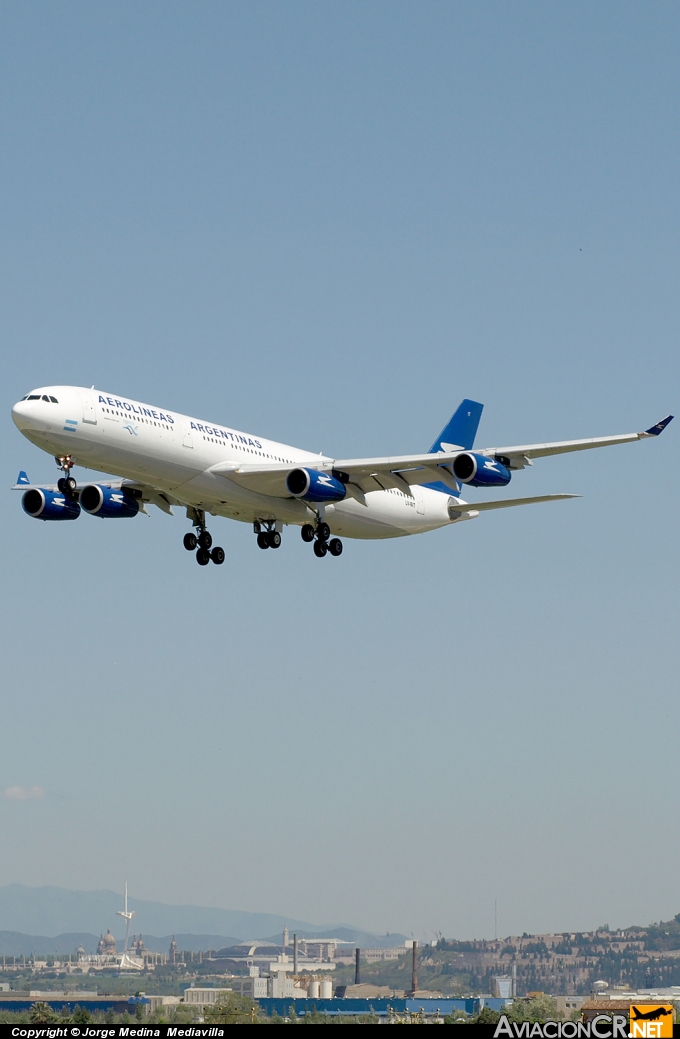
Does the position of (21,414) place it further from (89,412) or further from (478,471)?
(478,471)

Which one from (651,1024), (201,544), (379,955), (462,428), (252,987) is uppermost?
(462,428)

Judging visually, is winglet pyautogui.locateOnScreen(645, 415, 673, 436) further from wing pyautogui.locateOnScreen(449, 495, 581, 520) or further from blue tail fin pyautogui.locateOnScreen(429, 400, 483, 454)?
blue tail fin pyautogui.locateOnScreen(429, 400, 483, 454)

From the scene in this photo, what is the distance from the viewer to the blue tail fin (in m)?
63.9

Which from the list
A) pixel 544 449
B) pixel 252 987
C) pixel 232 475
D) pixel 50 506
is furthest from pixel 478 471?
pixel 252 987

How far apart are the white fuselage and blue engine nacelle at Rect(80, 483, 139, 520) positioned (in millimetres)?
2477

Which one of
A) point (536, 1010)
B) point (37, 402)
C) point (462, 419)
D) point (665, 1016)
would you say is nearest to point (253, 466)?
point (37, 402)

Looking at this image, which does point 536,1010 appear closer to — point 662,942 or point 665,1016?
point 665,1016

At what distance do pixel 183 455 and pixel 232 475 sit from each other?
2.50m

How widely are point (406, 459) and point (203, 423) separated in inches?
302

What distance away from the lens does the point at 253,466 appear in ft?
165

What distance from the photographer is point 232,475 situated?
1940 inches

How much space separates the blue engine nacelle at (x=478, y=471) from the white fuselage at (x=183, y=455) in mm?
6246

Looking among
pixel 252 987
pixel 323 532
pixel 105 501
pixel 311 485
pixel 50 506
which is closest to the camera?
pixel 311 485

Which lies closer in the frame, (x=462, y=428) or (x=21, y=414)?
(x=21, y=414)
